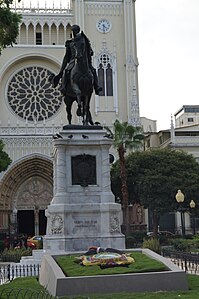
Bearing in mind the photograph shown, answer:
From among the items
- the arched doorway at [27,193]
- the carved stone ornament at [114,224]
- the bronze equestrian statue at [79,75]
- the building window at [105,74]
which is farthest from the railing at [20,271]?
the building window at [105,74]

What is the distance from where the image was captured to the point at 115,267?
36.8 ft

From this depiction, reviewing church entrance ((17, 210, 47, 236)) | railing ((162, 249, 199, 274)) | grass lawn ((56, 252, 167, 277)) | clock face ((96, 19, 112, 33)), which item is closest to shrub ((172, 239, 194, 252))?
railing ((162, 249, 199, 274))

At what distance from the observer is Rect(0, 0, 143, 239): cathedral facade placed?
50.0 m

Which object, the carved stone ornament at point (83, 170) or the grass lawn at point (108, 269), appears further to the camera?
the carved stone ornament at point (83, 170)

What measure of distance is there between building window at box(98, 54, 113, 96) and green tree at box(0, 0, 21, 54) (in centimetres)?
3810

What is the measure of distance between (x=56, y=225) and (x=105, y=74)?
1478 inches

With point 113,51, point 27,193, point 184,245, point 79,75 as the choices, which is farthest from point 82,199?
point 113,51

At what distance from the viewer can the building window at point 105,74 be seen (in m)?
52.4

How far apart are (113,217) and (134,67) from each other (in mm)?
37238

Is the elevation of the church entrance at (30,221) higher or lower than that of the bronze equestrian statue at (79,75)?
lower

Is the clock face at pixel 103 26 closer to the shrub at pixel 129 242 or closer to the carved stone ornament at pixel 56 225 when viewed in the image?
the shrub at pixel 129 242

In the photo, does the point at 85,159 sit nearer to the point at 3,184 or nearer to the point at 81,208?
the point at 81,208

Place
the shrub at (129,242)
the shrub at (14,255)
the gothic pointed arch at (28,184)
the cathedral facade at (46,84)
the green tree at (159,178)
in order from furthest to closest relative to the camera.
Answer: the cathedral facade at (46,84) < the gothic pointed arch at (28,184) < the green tree at (159,178) < the shrub at (129,242) < the shrub at (14,255)

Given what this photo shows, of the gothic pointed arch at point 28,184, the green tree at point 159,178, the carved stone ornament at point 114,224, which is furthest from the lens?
the gothic pointed arch at point 28,184
